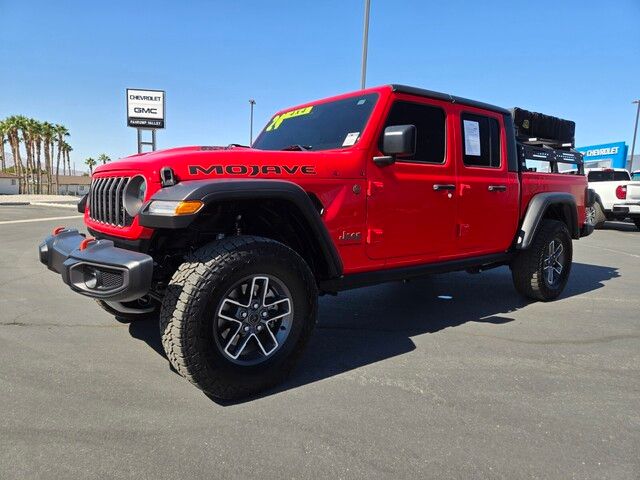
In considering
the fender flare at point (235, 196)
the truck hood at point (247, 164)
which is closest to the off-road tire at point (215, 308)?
the fender flare at point (235, 196)

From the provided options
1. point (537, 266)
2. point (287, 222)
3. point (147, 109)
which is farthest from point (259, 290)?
point (147, 109)

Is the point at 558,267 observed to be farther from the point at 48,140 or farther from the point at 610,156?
the point at 48,140

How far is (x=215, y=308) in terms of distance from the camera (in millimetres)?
2441

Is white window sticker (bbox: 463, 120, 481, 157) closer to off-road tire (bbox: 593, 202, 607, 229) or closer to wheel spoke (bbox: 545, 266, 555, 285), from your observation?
wheel spoke (bbox: 545, 266, 555, 285)

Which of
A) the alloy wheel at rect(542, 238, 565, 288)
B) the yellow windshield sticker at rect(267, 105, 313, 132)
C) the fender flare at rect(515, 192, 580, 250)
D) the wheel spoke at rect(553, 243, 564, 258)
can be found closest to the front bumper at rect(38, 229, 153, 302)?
the yellow windshield sticker at rect(267, 105, 313, 132)

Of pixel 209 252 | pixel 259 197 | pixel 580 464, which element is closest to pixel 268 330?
pixel 209 252

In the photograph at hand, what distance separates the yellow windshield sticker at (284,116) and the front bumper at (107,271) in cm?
204

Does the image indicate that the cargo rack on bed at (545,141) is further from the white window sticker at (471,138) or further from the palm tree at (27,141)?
the palm tree at (27,141)

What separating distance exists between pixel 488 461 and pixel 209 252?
174 centimetres

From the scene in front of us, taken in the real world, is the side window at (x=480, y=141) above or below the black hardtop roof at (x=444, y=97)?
below

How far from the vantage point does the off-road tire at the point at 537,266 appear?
469 centimetres

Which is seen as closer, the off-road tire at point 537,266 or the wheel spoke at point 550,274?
the off-road tire at point 537,266

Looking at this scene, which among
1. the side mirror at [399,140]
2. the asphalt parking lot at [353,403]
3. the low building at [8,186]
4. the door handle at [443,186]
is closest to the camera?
the asphalt parking lot at [353,403]

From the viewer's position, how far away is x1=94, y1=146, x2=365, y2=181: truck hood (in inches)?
99.1
